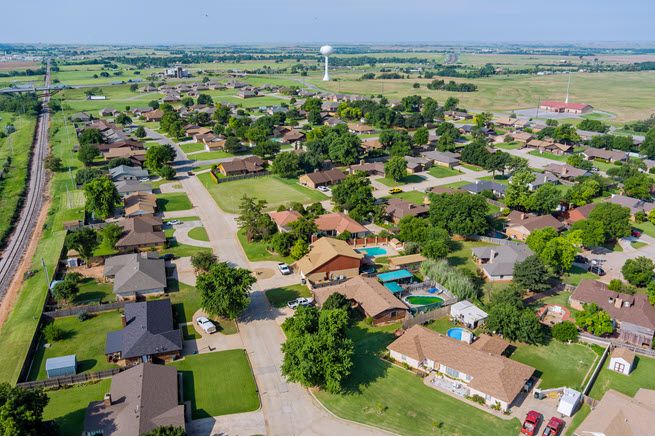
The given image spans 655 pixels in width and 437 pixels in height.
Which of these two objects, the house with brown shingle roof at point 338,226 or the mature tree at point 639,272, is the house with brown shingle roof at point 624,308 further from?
the house with brown shingle roof at point 338,226

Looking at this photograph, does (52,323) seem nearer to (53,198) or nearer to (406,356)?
(406,356)

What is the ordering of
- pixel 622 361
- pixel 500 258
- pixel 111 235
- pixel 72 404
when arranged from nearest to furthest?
pixel 72 404 → pixel 622 361 → pixel 500 258 → pixel 111 235

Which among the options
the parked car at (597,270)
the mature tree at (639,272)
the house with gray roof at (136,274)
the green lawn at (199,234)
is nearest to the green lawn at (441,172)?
the parked car at (597,270)

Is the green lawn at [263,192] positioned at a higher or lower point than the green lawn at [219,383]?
higher

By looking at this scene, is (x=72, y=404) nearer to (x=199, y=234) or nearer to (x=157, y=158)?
(x=199, y=234)

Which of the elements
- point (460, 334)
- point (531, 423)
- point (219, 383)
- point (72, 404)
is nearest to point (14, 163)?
point (72, 404)

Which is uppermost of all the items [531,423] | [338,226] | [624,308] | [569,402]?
[338,226]

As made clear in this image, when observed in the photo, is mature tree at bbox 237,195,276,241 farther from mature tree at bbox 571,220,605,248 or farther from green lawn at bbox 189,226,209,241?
mature tree at bbox 571,220,605,248
